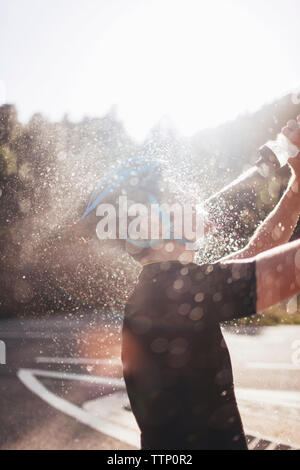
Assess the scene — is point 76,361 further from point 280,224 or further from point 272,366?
point 280,224

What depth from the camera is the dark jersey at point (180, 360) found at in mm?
1233

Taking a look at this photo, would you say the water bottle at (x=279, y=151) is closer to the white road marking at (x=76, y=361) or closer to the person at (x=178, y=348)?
the person at (x=178, y=348)

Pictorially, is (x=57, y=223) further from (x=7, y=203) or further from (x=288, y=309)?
(x=288, y=309)

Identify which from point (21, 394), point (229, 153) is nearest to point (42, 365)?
point (21, 394)

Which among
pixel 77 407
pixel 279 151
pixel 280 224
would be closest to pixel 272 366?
pixel 77 407

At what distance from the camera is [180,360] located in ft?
4.18

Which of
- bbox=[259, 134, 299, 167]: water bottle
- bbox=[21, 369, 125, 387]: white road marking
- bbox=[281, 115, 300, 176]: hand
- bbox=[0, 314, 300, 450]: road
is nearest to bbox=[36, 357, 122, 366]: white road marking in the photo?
bbox=[0, 314, 300, 450]: road

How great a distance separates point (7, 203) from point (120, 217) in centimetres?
1776

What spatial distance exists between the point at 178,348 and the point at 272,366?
7233mm

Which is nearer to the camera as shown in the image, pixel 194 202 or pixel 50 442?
pixel 194 202

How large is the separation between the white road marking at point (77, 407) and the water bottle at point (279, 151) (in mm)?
3847

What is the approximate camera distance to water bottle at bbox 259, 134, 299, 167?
4.92 ft

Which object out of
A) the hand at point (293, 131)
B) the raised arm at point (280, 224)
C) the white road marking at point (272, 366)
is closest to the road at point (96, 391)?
the white road marking at point (272, 366)

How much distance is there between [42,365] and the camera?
27.1ft
